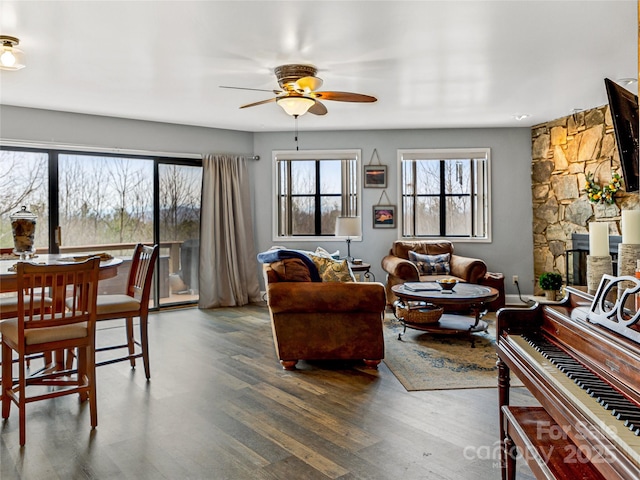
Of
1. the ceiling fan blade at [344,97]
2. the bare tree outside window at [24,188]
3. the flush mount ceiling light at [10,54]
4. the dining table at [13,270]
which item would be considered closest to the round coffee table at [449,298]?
the ceiling fan blade at [344,97]

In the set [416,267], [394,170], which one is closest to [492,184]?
[394,170]

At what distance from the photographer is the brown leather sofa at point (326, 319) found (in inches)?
140

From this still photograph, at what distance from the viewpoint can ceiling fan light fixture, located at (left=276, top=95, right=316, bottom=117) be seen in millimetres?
3748

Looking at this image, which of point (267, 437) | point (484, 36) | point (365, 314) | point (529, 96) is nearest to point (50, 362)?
point (267, 437)

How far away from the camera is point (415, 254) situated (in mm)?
6160

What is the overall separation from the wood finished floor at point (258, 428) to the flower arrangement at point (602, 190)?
3.09 metres

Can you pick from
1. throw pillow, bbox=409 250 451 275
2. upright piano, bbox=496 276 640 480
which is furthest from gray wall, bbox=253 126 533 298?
upright piano, bbox=496 276 640 480

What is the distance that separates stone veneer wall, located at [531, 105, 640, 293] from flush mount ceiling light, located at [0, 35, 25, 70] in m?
5.59

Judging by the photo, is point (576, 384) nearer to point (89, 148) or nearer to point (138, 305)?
point (138, 305)

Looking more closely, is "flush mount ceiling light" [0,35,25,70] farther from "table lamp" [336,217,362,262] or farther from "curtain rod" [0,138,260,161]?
"table lamp" [336,217,362,262]

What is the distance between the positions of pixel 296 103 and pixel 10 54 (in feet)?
6.67

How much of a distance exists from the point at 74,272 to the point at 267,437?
141 cm

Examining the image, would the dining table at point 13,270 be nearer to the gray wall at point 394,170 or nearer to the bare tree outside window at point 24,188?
the bare tree outside window at point 24,188

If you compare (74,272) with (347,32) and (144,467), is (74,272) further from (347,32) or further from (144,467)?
(347,32)
